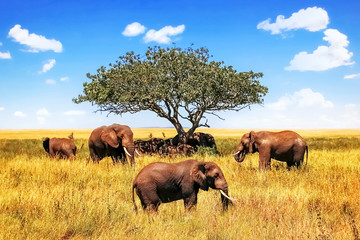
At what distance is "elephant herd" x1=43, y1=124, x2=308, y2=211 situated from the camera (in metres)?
6.24

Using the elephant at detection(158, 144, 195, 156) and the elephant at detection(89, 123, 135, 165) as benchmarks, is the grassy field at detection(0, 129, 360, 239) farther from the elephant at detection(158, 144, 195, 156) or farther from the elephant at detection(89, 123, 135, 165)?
the elephant at detection(158, 144, 195, 156)

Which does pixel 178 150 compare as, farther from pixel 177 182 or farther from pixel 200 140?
pixel 177 182

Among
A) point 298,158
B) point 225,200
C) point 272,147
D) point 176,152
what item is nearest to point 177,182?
point 225,200

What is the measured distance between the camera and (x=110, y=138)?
1258 centimetres

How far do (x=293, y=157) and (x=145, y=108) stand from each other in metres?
12.6

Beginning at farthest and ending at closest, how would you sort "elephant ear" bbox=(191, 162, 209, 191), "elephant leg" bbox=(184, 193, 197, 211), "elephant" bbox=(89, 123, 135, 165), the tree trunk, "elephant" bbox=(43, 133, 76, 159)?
the tree trunk → "elephant" bbox=(43, 133, 76, 159) → "elephant" bbox=(89, 123, 135, 165) → "elephant leg" bbox=(184, 193, 197, 211) → "elephant ear" bbox=(191, 162, 209, 191)

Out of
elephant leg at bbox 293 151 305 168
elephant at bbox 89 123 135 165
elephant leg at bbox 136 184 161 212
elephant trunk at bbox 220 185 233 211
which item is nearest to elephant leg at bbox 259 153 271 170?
elephant leg at bbox 293 151 305 168

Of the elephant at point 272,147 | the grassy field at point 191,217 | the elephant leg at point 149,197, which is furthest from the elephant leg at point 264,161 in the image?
the elephant leg at point 149,197

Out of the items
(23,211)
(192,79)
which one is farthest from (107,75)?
(23,211)

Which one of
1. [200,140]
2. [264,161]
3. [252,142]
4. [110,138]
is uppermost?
[110,138]

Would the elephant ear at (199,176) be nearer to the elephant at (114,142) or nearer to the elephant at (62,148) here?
the elephant at (114,142)

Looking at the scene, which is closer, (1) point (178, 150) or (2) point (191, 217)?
(2) point (191, 217)

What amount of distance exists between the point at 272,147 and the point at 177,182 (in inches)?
239

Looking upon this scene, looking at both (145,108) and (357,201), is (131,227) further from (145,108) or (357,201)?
(145,108)
